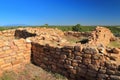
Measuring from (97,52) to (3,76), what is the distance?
358 cm

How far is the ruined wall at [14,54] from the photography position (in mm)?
7684

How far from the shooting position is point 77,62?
7.23 metres

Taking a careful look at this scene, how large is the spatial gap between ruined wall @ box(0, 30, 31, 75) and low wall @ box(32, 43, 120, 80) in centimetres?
42

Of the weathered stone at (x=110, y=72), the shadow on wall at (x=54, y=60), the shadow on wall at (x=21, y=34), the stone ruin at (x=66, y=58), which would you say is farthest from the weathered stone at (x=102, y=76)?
the shadow on wall at (x=21, y=34)

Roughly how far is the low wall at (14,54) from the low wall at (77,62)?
0.42m

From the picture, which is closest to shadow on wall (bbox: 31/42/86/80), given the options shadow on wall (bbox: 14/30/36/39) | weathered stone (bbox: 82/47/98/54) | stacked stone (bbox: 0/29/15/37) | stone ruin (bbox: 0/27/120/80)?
stone ruin (bbox: 0/27/120/80)

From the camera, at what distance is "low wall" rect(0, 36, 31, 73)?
25.2ft

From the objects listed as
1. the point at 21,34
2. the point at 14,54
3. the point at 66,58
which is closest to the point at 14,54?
the point at 14,54

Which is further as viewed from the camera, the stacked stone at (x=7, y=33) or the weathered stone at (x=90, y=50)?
the stacked stone at (x=7, y=33)

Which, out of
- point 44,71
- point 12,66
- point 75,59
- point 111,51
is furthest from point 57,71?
point 111,51

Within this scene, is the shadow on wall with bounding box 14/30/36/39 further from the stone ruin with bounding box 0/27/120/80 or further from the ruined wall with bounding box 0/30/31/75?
the ruined wall with bounding box 0/30/31/75

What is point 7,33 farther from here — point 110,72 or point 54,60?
point 110,72

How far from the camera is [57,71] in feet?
26.2

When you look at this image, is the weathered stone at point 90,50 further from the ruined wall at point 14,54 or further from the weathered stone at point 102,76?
the ruined wall at point 14,54
